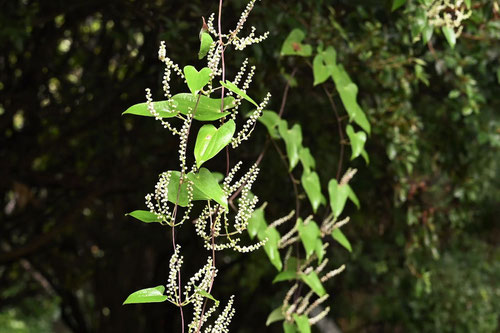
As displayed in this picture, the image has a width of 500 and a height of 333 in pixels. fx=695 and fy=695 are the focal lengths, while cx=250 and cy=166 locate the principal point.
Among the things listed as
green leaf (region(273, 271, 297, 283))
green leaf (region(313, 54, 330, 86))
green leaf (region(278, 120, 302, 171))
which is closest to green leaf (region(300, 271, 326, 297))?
green leaf (region(273, 271, 297, 283))

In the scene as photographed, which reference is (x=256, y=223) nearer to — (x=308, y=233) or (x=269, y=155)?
(x=308, y=233)

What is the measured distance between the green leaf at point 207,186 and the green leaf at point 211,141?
5 cm

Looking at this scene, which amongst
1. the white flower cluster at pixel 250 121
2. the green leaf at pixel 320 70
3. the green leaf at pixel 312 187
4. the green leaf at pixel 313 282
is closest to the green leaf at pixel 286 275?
the green leaf at pixel 313 282

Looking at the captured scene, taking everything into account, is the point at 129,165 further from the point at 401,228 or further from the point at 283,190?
the point at 401,228

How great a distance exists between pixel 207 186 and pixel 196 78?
17 cm

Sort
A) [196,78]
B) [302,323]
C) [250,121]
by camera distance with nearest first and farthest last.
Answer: [196,78], [250,121], [302,323]

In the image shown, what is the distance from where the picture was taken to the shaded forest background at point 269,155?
209cm

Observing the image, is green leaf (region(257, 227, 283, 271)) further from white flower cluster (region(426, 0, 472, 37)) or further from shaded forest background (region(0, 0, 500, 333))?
white flower cluster (region(426, 0, 472, 37))

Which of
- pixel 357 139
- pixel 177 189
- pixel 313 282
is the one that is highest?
pixel 177 189

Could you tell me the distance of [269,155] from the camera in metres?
2.40

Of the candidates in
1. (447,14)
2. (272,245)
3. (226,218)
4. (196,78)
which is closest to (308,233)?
(272,245)

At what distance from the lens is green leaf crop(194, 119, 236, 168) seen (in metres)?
1.01

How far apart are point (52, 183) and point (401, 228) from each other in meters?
1.55

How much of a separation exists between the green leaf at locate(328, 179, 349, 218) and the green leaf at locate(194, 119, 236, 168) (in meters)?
0.73
